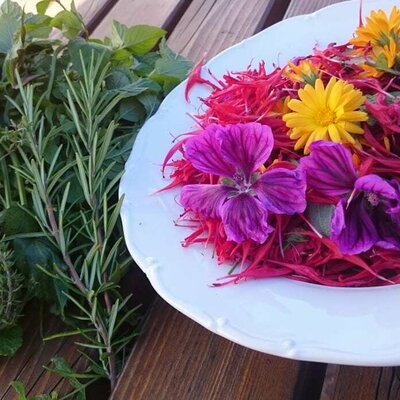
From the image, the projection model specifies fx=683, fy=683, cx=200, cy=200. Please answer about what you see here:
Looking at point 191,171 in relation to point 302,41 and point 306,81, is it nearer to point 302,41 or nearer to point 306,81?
point 306,81

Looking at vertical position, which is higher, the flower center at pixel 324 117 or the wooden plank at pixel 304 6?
the flower center at pixel 324 117

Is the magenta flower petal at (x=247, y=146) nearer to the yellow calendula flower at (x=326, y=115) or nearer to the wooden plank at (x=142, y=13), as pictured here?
the yellow calendula flower at (x=326, y=115)

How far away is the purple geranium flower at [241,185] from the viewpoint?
1.68 ft

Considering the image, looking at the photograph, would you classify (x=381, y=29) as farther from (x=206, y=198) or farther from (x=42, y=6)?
(x=42, y=6)

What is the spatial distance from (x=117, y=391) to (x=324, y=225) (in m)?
0.21

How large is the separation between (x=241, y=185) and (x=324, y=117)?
84mm

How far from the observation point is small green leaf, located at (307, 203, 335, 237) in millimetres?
515

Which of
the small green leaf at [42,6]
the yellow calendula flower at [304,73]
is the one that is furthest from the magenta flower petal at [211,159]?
the small green leaf at [42,6]

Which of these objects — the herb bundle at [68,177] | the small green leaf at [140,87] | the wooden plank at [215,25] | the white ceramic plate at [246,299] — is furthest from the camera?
the wooden plank at [215,25]

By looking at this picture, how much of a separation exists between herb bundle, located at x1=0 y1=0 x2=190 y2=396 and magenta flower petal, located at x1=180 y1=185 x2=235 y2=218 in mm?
73

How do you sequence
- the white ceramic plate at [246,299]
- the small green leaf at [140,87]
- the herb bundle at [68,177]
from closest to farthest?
the white ceramic plate at [246,299] < the herb bundle at [68,177] < the small green leaf at [140,87]

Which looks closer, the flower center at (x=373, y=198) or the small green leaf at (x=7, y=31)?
the flower center at (x=373, y=198)

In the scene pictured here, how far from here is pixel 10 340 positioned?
0.60 metres

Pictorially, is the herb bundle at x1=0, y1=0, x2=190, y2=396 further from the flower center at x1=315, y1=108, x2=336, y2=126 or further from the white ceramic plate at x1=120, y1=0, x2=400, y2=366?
the flower center at x1=315, y1=108, x2=336, y2=126
